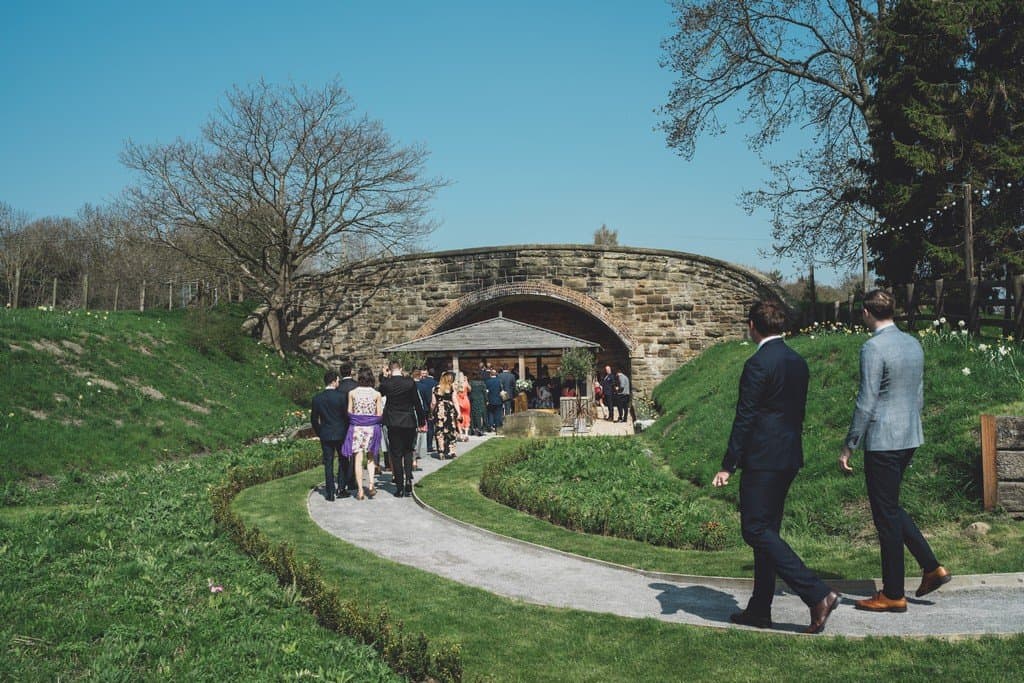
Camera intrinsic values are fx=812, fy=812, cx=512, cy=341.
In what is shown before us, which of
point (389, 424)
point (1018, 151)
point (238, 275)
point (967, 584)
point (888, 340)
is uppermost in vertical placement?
point (1018, 151)

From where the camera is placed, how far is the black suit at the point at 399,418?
38.8 feet

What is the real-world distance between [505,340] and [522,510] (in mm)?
14385

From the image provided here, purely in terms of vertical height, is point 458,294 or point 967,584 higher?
point 458,294

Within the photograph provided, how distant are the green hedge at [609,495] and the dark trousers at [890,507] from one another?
10.4ft

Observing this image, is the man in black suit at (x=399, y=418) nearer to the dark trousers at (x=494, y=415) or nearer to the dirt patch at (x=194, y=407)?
the dark trousers at (x=494, y=415)

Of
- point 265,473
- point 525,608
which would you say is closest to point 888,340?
point 525,608

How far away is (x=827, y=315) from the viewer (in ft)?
79.8

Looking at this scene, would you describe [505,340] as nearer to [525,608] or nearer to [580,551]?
[580,551]

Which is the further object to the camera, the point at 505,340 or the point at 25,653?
the point at 505,340

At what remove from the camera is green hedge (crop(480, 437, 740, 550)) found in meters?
8.97

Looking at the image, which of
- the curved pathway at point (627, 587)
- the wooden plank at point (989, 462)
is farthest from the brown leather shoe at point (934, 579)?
the wooden plank at point (989, 462)

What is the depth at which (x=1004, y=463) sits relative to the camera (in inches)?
306

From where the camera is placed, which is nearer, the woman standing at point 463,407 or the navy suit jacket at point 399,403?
the navy suit jacket at point 399,403

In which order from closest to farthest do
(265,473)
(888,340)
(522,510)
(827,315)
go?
(888,340) < (522,510) < (265,473) < (827,315)
